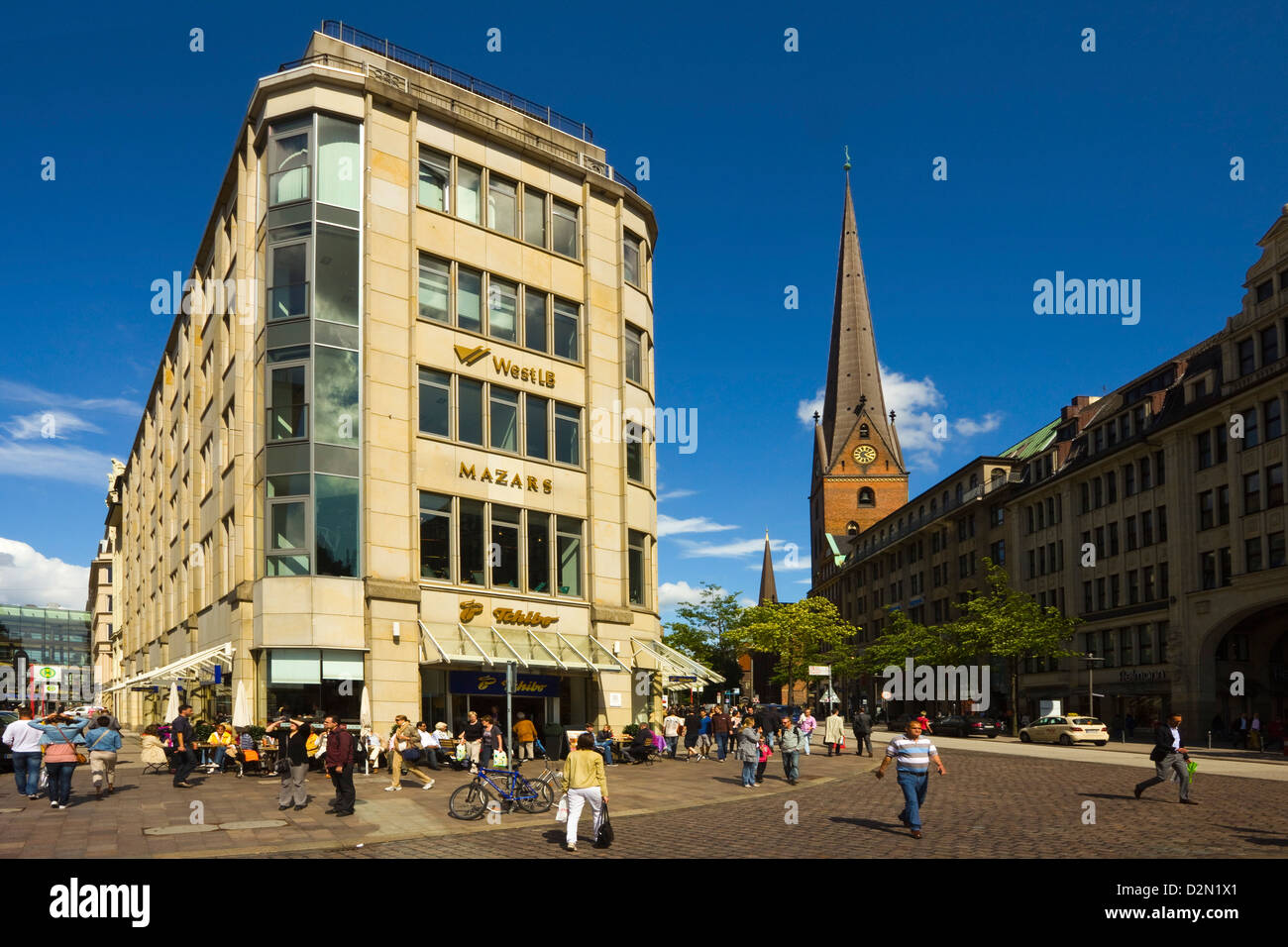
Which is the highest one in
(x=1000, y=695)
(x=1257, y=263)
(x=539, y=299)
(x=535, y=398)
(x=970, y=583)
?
(x=1257, y=263)

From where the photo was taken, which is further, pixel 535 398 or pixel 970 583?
pixel 970 583

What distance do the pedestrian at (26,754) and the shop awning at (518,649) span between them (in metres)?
11.8

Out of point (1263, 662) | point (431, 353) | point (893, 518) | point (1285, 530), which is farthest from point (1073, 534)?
point (431, 353)

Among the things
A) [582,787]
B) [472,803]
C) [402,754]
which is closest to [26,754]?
[402,754]

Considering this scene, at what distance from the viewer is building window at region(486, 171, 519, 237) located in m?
39.3

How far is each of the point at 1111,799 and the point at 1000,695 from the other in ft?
207

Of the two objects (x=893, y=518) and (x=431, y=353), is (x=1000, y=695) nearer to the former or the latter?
(x=893, y=518)

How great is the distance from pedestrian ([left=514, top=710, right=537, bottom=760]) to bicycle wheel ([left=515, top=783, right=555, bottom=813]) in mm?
12129

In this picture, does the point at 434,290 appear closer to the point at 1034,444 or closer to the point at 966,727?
the point at 966,727

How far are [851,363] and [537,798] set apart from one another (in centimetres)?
13102

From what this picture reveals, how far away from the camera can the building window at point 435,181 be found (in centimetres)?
3756
